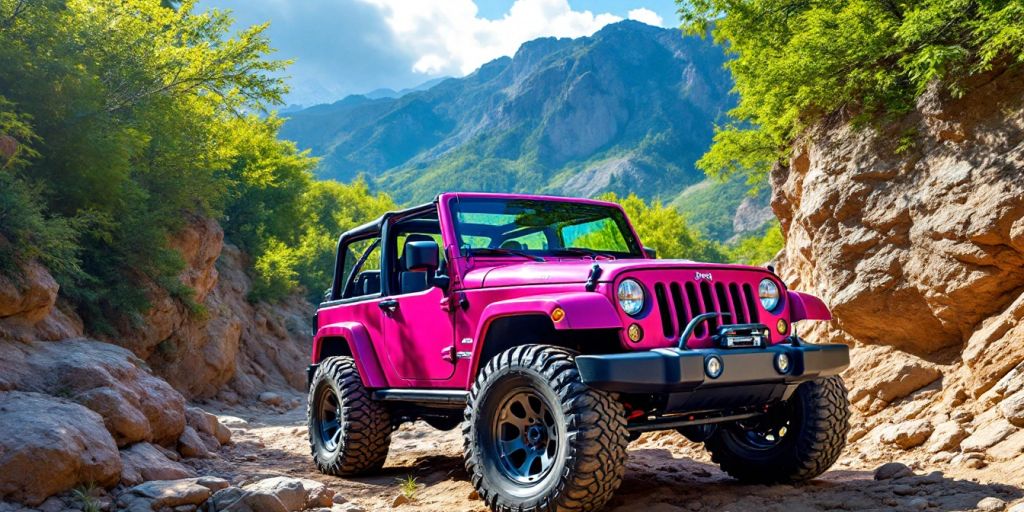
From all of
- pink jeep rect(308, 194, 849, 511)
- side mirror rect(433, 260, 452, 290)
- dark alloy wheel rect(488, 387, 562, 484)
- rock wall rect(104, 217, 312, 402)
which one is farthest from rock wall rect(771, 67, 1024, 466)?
rock wall rect(104, 217, 312, 402)

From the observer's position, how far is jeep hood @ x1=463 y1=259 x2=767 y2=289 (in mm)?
4684

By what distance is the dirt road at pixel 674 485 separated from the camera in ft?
15.5

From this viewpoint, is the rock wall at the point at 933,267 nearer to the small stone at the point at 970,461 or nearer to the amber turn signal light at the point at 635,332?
the small stone at the point at 970,461

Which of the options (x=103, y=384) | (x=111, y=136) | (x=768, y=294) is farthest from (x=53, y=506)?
(x=111, y=136)

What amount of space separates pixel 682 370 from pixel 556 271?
45.1 inches

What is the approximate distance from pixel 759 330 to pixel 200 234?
14.4 m

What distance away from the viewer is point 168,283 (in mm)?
13742

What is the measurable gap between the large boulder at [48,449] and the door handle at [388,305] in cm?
224

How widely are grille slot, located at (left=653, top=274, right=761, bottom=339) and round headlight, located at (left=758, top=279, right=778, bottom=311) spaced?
164 mm

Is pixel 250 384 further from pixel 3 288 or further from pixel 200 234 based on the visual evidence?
pixel 3 288

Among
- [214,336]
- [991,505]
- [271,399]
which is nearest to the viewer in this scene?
[991,505]

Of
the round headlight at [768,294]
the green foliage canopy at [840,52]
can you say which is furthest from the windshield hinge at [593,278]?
the green foliage canopy at [840,52]

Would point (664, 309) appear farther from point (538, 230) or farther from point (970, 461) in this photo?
point (970, 461)

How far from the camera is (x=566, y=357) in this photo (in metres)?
4.55
